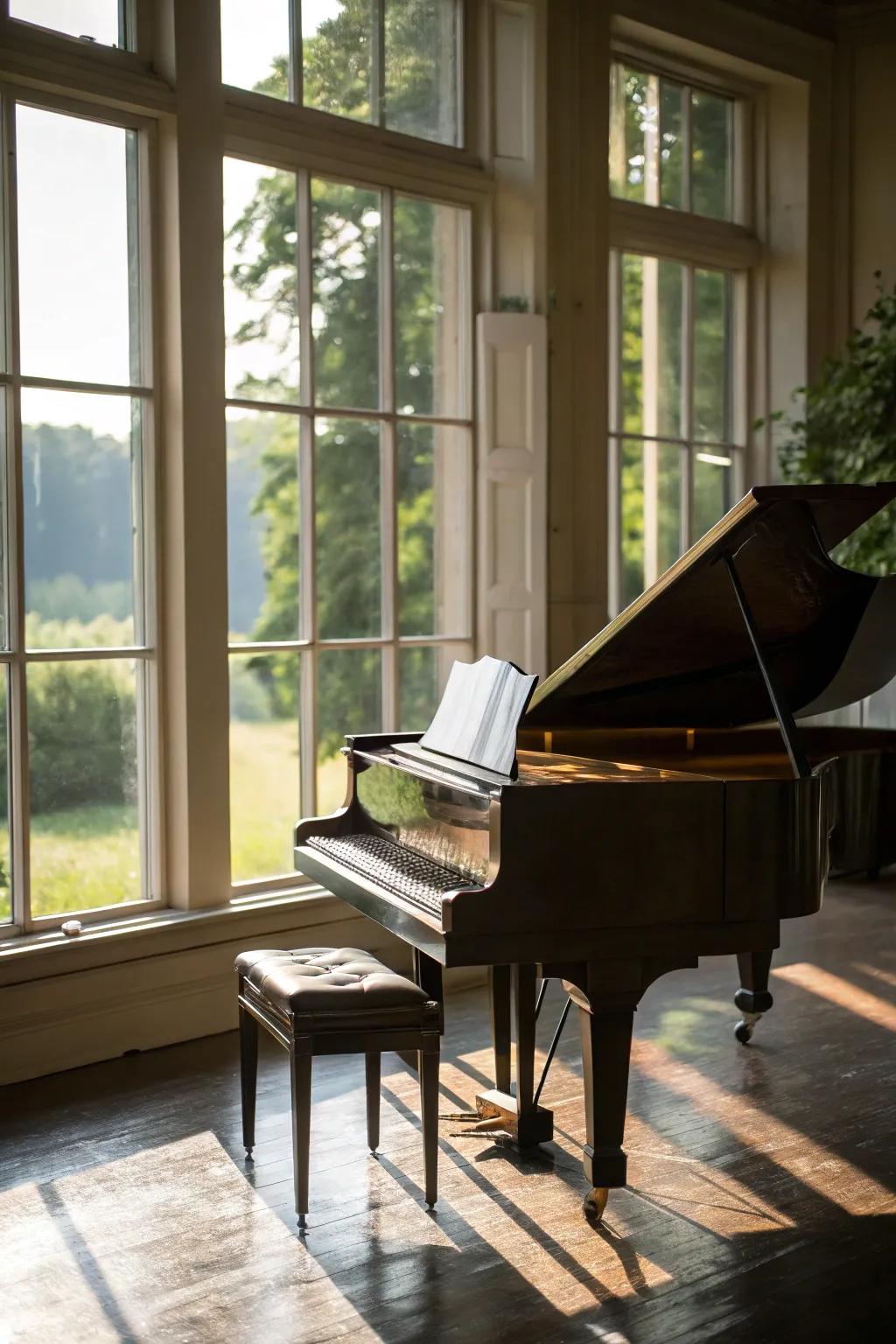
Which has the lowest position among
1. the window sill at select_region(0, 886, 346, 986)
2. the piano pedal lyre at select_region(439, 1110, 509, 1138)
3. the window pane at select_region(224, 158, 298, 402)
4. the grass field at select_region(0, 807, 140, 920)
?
the piano pedal lyre at select_region(439, 1110, 509, 1138)

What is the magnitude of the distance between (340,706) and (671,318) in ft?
8.56

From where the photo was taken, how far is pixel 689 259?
21.2 ft

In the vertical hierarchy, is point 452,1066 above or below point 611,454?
below

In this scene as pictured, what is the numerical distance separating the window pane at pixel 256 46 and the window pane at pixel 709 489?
8.77 feet

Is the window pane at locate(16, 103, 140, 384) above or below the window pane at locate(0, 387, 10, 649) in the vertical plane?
above

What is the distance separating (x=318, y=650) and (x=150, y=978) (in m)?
1.28

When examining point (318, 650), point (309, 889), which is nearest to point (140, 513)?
point (318, 650)

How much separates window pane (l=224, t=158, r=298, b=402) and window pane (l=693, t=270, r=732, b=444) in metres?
2.39

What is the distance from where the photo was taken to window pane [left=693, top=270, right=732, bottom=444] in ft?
21.7

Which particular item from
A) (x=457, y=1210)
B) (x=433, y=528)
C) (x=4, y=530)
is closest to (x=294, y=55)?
(x=433, y=528)

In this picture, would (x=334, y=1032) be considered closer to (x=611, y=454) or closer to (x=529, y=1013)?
(x=529, y=1013)

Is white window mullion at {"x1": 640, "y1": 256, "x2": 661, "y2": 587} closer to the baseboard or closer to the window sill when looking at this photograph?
the window sill

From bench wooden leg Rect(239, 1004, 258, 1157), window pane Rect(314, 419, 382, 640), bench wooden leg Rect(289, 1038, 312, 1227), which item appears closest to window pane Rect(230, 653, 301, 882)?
window pane Rect(314, 419, 382, 640)

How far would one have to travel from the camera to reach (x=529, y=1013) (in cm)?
335
